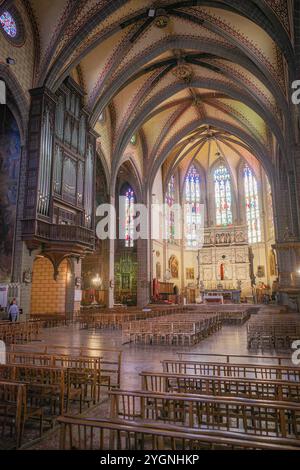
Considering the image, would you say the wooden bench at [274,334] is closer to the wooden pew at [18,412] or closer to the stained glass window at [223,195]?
the wooden pew at [18,412]

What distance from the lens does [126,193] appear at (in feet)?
105

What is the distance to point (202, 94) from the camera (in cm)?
2602

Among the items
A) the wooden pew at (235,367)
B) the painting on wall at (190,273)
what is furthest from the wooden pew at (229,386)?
the painting on wall at (190,273)

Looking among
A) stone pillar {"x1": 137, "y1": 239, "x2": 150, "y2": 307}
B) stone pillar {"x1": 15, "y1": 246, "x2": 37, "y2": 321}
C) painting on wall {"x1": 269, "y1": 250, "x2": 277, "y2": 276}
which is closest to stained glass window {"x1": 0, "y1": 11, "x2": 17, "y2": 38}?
stone pillar {"x1": 15, "y1": 246, "x2": 37, "y2": 321}

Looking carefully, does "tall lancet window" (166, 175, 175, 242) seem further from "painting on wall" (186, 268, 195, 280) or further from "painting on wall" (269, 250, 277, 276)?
"painting on wall" (269, 250, 277, 276)

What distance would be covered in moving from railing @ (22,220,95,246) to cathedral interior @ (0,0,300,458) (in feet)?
0.19

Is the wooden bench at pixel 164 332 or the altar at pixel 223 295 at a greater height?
the altar at pixel 223 295

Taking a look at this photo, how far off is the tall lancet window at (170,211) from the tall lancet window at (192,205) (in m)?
2.30

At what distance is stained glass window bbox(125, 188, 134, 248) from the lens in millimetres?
30722

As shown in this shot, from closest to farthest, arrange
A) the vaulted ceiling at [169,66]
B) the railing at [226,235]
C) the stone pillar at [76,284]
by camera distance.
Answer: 1. the vaulted ceiling at [169,66]
2. the stone pillar at [76,284]
3. the railing at [226,235]

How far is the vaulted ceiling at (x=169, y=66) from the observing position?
15.0 meters

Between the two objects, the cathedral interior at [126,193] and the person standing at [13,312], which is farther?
the person standing at [13,312]

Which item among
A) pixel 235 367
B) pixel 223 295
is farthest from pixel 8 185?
pixel 223 295

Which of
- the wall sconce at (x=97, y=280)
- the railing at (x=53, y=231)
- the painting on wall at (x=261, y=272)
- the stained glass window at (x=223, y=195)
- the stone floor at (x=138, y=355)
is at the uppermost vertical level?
the stained glass window at (x=223, y=195)
